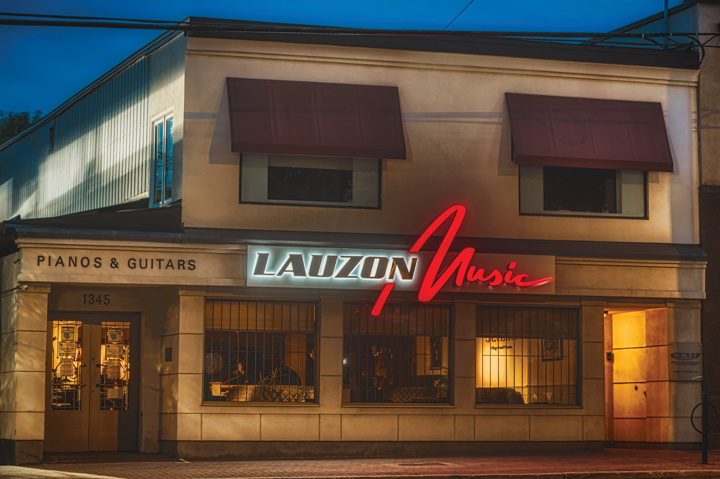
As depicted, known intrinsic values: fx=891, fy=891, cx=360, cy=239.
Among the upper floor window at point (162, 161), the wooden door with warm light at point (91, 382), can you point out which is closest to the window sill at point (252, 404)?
the wooden door with warm light at point (91, 382)

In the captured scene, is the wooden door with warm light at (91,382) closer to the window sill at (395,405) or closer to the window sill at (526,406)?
the window sill at (395,405)

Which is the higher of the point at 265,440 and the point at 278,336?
the point at 278,336

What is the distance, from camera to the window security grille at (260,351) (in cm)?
1609

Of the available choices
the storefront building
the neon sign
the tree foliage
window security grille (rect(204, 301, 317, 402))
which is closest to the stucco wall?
the storefront building

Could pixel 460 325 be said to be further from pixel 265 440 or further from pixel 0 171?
pixel 0 171

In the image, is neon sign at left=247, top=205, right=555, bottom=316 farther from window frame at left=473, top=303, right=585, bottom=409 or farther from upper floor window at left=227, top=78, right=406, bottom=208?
upper floor window at left=227, top=78, right=406, bottom=208

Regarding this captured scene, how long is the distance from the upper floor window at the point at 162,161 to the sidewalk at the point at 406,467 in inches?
194

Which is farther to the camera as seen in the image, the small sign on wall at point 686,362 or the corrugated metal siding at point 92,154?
the corrugated metal siding at point 92,154

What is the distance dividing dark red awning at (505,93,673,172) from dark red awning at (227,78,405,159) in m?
2.52

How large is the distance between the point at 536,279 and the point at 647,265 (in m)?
2.40

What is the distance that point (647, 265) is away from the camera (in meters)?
17.3

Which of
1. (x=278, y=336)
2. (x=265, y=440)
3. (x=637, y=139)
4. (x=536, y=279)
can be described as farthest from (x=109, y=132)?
(x=637, y=139)

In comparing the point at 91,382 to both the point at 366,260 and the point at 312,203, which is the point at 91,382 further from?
the point at 366,260

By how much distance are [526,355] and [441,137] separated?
4577 mm
